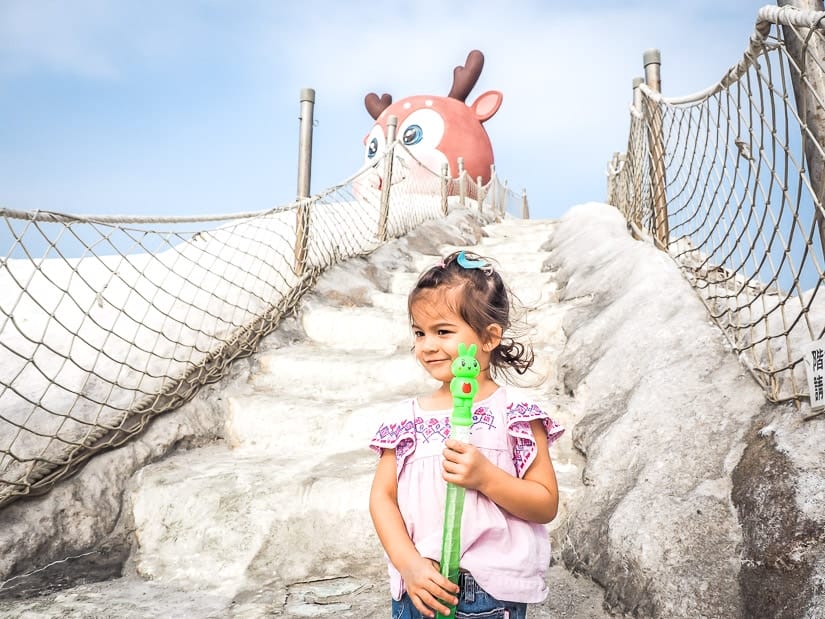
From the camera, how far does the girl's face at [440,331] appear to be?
991 mm

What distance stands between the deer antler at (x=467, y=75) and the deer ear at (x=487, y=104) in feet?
0.90

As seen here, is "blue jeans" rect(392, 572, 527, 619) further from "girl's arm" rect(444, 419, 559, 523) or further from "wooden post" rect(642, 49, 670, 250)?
"wooden post" rect(642, 49, 670, 250)

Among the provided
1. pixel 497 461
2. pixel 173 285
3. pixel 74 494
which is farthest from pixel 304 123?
pixel 497 461

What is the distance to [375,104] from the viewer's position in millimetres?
12844

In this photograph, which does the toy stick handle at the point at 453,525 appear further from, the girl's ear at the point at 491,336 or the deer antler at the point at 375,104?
the deer antler at the point at 375,104

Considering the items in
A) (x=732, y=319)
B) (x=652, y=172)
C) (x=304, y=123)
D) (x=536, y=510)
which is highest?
(x=304, y=123)

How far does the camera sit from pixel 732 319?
1860 millimetres

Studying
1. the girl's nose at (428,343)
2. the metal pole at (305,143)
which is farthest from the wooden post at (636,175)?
the girl's nose at (428,343)

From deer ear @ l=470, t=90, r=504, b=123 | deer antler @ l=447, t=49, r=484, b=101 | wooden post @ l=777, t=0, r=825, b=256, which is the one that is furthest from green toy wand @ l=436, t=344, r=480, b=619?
deer antler @ l=447, t=49, r=484, b=101

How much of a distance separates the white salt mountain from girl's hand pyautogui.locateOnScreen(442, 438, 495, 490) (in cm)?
54

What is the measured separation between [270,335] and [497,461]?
2.15 m

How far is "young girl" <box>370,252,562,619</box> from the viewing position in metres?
0.88

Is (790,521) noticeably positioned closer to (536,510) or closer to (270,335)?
(536,510)

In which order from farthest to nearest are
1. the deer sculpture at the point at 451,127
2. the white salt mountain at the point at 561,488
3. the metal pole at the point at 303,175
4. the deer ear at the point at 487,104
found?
the deer ear at the point at 487,104
the deer sculpture at the point at 451,127
the metal pole at the point at 303,175
the white salt mountain at the point at 561,488
